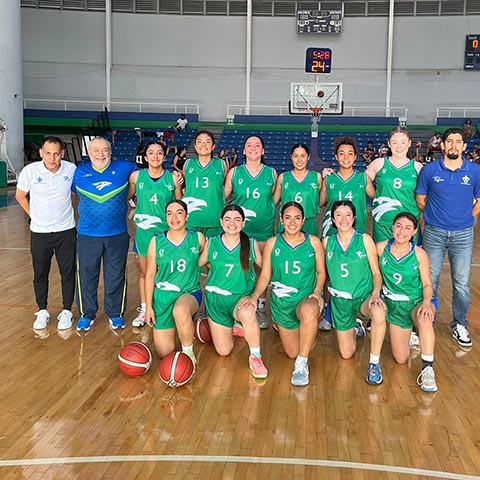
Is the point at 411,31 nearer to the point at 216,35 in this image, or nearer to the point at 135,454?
the point at 216,35

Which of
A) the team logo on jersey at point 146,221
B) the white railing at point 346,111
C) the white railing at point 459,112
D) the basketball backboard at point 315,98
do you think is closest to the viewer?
the team logo on jersey at point 146,221

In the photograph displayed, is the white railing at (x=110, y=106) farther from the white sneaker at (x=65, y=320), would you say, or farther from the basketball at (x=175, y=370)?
the basketball at (x=175, y=370)

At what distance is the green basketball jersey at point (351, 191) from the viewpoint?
15.5 ft

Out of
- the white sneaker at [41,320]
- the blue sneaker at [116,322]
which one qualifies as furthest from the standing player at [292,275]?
the white sneaker at [41,320]

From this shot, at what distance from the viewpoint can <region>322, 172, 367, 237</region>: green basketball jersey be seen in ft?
15.5

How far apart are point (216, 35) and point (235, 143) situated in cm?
399

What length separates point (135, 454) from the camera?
2832 millimetres

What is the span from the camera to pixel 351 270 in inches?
158

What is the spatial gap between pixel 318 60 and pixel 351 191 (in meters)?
13.7

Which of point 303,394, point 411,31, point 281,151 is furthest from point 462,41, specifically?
point 303,394

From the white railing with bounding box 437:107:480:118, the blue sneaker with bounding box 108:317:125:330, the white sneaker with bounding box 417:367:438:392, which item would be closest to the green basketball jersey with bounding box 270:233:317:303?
the white sneaker with bounding box 417:367:438:392

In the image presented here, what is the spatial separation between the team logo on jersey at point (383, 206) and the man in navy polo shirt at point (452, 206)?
6.9 inches

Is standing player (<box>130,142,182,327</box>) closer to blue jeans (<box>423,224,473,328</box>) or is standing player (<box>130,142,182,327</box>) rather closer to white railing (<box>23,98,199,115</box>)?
blue jeans (<box>423,224,473,328</box>)

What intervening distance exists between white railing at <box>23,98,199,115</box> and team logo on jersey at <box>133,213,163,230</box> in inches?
699
